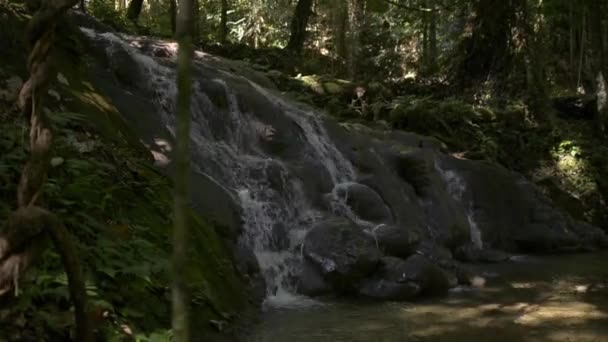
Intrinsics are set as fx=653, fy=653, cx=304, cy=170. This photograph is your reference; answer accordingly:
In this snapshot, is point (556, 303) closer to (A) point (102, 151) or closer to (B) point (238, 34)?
(A) point (102, 151)

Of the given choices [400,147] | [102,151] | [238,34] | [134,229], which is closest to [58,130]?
[102,151]

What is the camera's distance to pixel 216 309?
5902 millimetres

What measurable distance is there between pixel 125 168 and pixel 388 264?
3.91 meters

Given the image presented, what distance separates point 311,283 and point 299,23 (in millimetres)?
14054

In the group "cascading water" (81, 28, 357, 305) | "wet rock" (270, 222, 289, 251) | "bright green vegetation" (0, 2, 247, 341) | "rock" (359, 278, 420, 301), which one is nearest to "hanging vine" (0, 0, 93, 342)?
"bright green vegetation" (0, 2, 247, 341)

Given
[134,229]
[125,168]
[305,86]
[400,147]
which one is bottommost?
[134,229]

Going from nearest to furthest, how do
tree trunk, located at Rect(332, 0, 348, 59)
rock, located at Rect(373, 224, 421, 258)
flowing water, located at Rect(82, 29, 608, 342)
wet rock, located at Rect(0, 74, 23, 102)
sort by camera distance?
wet rock, located at Rect(0, 74, 23, 102) < flowing water, located at Rect(82, 29, 608, 342) < rock, located at Rect(373, 224, 421, 258) < tree trunk, located at Rect(332, 0, 348, 59)

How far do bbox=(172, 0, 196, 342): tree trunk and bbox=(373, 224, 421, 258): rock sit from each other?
7.78 m

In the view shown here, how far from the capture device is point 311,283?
27.9 feet

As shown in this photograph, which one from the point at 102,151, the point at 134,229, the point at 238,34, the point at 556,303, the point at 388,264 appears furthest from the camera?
the point at 238,34

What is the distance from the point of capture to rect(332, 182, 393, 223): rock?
10609 millimetres

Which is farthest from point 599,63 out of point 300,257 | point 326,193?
point 300,257

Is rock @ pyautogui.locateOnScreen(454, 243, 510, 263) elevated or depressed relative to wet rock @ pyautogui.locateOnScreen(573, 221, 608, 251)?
depressed

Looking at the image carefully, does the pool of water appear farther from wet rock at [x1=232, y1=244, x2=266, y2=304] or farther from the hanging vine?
the hanging vine
